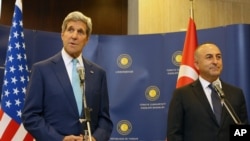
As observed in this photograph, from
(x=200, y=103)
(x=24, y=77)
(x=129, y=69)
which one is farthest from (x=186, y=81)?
(x=24, y=77)

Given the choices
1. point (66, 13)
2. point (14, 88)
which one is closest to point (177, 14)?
point (66, 13)

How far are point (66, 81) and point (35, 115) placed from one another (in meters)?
0.28

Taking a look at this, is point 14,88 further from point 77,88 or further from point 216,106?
point 216,106

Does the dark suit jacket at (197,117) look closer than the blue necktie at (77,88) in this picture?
No

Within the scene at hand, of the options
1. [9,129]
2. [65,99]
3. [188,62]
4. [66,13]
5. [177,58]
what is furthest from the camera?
[66,13]

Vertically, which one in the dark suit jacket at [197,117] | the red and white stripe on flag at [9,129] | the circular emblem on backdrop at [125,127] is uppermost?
the dark suit jacket at [197,117]

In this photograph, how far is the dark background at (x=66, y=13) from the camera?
5910 millimetres

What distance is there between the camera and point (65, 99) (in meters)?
2.46

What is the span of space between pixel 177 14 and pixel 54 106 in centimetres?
430

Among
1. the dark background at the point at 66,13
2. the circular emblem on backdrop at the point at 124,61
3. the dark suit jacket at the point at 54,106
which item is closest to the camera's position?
the dark suit jacket at the point at 54,106

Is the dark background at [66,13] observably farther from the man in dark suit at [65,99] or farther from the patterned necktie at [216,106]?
the patterned necktie at [216,106]

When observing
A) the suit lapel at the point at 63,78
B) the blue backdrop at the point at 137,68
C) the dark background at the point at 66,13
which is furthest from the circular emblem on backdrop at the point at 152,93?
the suit lapel at the point at 63,78

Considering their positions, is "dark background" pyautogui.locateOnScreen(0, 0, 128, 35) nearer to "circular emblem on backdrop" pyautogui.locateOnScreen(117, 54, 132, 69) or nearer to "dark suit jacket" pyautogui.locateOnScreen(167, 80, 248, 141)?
"circular emblem on backdrop" pyautogui.locateOnScreen(117, 54, 132, 69)

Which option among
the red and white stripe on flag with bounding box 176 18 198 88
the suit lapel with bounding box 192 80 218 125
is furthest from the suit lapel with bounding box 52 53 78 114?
the red and white stripe on flag with bounding box 176 18 198 88
